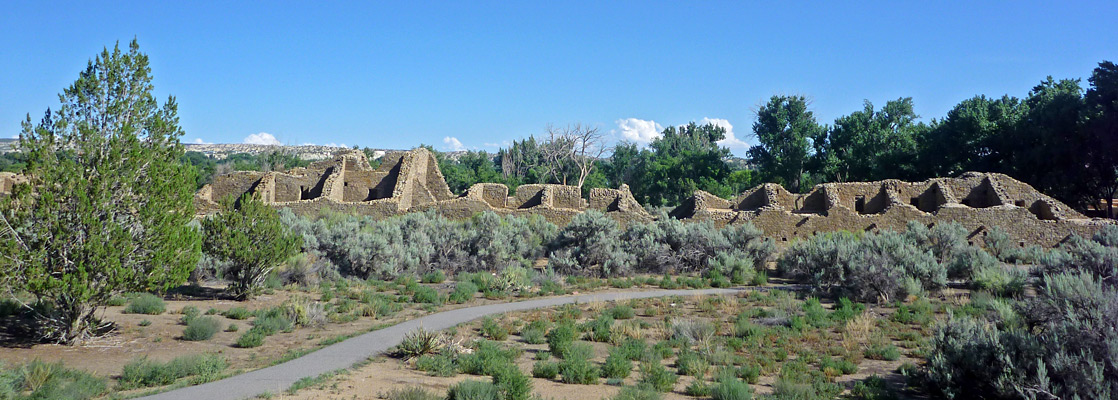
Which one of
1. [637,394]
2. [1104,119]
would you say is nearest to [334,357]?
[637,394]

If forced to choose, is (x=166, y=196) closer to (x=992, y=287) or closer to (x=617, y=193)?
(x=992, y=287)

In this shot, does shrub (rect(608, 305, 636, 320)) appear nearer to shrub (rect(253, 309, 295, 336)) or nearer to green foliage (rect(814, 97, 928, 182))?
shrub (rect(253, 309, 295, 336))

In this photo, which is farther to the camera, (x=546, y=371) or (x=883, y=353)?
(x=883, y=353)

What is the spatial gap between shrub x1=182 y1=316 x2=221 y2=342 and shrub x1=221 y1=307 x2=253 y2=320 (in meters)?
1.17

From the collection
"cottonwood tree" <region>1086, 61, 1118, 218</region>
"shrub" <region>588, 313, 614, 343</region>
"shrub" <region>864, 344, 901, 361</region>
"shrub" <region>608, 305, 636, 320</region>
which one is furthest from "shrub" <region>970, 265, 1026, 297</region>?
"cottonwood tree" <region>1086, 61, 1118, 218</region>

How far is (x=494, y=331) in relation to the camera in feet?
34.3

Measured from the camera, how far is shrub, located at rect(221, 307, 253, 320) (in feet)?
37.8

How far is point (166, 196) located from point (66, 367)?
2.77 m

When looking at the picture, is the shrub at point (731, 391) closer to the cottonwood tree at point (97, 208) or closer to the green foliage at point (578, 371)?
the green foliage at point (578, 371)

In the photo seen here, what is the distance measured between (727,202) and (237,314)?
22862 mm

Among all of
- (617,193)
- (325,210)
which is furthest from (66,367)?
(617,193)

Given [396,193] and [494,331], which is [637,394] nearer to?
[494,331]

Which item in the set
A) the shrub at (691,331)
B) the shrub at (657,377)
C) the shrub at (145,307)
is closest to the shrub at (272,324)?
the shrub at (145,307)

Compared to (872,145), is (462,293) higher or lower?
lower
